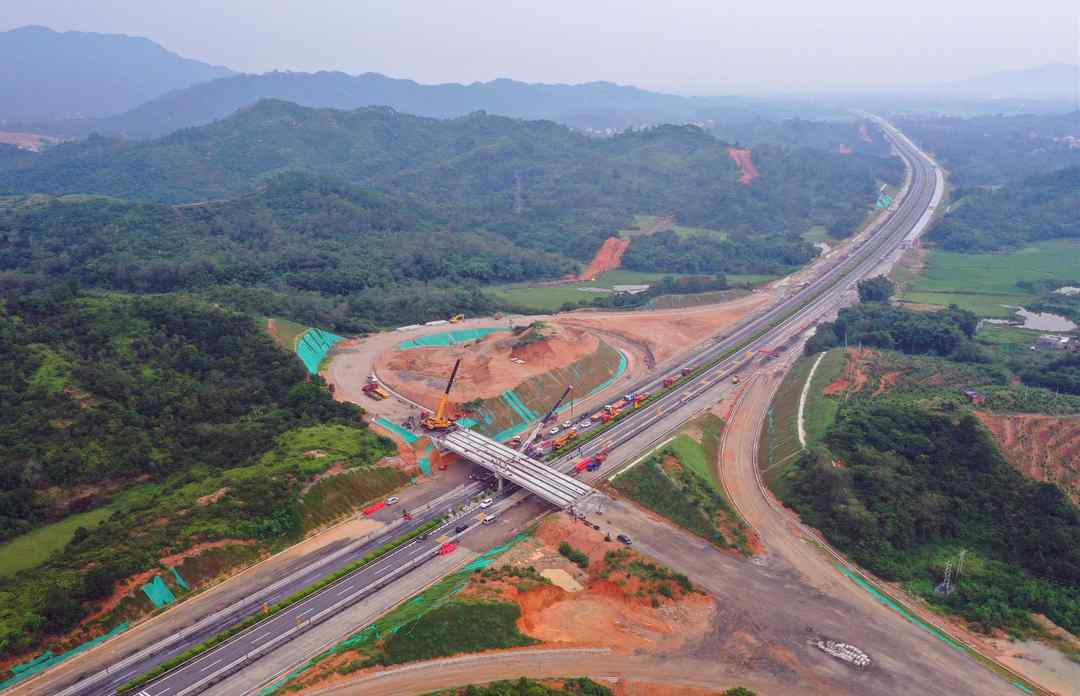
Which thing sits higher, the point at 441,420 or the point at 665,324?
the point at 665,324

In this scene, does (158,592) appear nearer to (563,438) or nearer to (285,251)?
(563,438)

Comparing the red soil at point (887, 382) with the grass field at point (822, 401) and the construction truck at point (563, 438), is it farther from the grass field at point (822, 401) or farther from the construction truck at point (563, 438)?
the construction truck at point (563, 438)

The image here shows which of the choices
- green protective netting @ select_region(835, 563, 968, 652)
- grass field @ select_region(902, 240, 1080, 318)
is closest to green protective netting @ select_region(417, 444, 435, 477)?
green protective netting @ select_region(835, 563, 968, 652)

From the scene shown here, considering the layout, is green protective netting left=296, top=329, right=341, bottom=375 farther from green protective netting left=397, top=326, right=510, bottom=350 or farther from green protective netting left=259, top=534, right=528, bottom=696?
green protective netting left=259, top=534, right=528, bottom=696

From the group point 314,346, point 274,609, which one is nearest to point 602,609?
point 274,609

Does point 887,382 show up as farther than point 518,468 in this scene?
Yes

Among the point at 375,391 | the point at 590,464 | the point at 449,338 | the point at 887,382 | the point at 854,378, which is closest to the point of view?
the point at 590,464

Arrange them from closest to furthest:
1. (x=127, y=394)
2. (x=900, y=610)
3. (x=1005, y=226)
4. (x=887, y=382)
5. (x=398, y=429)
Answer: (x=900, y=610)
(x=127, y=394)
(x=398, y=429)
(x=887, y=382)
(x=1005, y=226)

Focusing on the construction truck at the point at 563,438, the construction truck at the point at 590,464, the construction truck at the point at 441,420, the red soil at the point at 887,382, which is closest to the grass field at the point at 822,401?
the red soil at the point at 887,382
